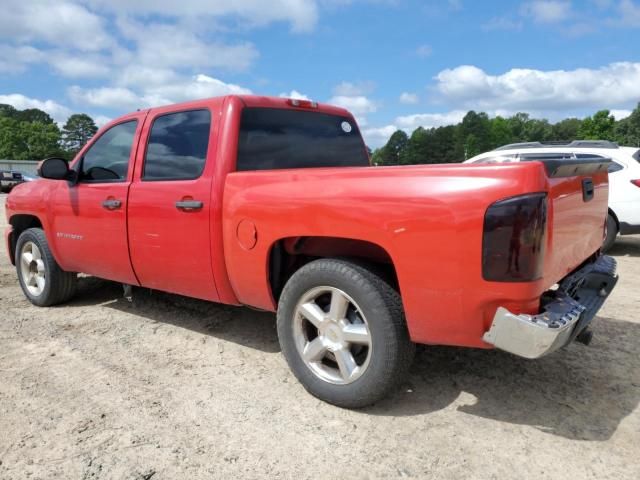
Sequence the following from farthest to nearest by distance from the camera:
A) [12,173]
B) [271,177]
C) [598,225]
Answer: [12,173] < [598,225] < [271,177]

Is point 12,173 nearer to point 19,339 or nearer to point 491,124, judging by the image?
point 19,339

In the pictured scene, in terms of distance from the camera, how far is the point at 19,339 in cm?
406

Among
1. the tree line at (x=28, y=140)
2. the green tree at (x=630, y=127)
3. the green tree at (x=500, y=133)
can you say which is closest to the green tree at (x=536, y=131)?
the green tree at (x=500, y=133)

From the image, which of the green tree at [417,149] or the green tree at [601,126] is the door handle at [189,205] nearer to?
the green tree at [417,149]

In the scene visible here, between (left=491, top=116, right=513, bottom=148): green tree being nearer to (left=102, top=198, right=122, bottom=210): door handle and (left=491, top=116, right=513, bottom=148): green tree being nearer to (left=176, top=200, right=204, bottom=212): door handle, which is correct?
(left=102, top=198, right=122, bottom=210): door handle

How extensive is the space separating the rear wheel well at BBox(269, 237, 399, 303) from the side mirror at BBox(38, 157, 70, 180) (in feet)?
7.57

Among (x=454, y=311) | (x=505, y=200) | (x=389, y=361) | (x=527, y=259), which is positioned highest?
(x=505, y=200)

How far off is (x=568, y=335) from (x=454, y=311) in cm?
57

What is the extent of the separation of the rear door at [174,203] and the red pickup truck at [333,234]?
0.04 feet

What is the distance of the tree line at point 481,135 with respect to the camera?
256ft

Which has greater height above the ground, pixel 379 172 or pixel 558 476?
pixel 379 172

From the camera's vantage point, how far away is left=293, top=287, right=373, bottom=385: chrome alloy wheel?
2.80 metres

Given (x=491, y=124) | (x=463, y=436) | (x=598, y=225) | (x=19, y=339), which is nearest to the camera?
(x=463, y=436)

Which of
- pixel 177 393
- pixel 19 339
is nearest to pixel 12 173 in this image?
pixel 19 339
